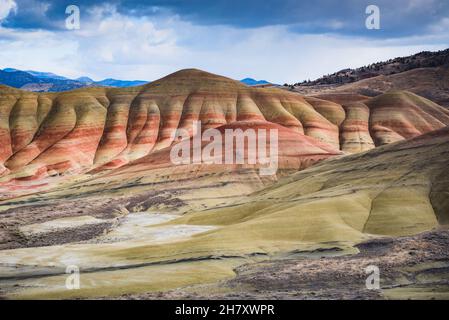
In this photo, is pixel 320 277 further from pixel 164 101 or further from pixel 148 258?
pixel 164 101

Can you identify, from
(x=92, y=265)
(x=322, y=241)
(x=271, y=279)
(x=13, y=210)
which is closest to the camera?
(x=271, y=279)

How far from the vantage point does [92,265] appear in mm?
49469

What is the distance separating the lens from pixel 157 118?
16612 cm

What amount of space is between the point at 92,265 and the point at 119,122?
390ft

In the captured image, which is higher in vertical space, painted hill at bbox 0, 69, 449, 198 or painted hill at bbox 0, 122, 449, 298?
painted hill at bbox 0, 69, 449, 198

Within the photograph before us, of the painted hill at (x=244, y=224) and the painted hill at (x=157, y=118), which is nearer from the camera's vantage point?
the painted hill at (x=244, y=224)

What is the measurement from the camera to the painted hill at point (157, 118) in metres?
153

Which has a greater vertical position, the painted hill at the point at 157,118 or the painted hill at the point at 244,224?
the painted hill at the point at 157,118

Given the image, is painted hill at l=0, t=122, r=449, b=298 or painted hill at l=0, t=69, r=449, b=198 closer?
painted hill at l=0, t=122, r=449, b=298

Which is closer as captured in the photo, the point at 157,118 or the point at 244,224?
the point at 244,224

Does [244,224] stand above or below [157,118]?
below

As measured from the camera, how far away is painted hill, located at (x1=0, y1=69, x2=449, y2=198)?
6014 inches
